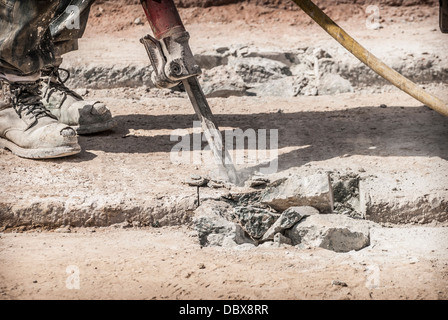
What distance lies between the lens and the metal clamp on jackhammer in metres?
3.22

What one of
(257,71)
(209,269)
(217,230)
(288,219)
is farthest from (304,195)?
(257,71)

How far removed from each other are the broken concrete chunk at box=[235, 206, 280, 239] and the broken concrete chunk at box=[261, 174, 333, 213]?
81mm

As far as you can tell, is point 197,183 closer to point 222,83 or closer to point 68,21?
point 68,21

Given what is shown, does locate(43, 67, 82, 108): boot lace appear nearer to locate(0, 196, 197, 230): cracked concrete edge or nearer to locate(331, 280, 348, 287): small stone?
locate(0, 196, 197, 230): cracked concrete edge

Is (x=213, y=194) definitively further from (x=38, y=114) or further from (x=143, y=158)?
(x=38, y=114)

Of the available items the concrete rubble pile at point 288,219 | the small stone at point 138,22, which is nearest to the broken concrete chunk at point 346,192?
the concrete rubble pile at point 288,219

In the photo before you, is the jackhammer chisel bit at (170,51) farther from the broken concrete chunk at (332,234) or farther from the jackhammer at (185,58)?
the broken concrete chunk at (332,234)

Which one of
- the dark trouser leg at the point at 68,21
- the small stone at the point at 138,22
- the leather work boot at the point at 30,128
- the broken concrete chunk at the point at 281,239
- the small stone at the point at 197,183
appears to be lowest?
the broken concrete chunk at the point at 281,239

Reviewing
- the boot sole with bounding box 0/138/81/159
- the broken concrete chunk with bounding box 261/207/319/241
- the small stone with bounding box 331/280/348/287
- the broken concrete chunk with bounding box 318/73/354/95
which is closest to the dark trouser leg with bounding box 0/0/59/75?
the boot sole with bounding box 0/138/81/159

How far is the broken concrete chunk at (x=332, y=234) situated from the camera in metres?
2.75

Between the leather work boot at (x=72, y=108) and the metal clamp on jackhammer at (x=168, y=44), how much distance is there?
0.82m

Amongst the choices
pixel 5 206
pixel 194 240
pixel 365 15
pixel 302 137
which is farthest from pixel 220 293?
pixel 365 15

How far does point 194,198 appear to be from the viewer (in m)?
3.04

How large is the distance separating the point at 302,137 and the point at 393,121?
0.62m
